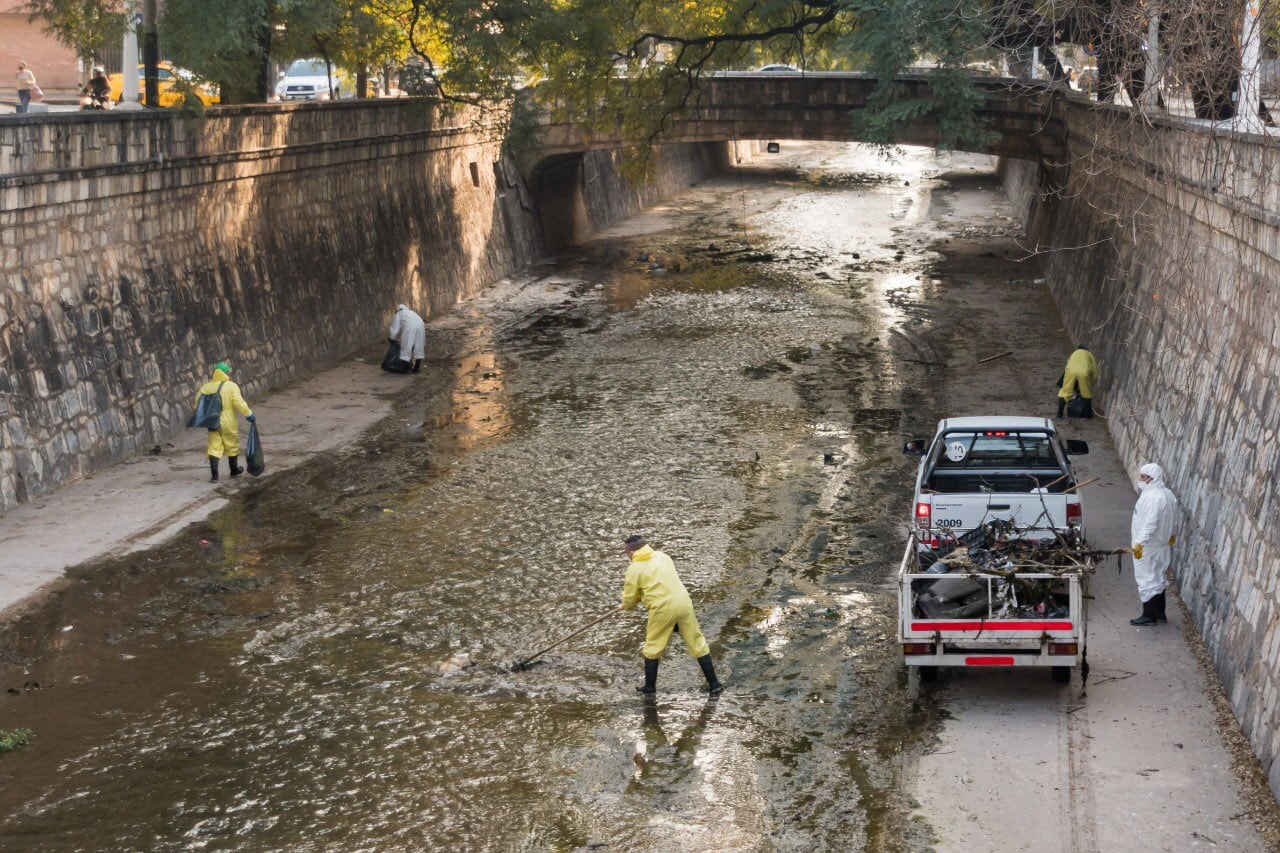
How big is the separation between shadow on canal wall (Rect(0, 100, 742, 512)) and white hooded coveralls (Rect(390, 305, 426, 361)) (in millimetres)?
1580

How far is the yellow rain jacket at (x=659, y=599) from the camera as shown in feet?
41.0

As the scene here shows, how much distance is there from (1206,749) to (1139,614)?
3285 mm

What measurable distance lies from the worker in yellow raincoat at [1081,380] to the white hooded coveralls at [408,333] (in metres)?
11.3

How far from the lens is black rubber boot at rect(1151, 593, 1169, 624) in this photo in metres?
14.0

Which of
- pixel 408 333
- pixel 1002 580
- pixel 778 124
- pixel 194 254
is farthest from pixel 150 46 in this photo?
pixel 778 124

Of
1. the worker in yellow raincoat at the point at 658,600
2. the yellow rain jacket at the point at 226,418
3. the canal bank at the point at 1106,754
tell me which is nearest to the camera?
the canal bank at the point at 1106,754

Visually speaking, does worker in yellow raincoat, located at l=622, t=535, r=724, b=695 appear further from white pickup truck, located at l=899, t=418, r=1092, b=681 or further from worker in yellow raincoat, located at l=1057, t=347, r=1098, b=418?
worker in yellow raincoat, located at l=1057, t=347, r=1098, b=418

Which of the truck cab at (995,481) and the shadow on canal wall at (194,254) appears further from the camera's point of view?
the shadow on canal wall at (194,254)

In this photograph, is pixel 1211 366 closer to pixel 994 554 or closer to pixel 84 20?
pixel 994 554

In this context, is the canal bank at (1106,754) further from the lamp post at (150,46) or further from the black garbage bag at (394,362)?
the lamp post at (150,46)

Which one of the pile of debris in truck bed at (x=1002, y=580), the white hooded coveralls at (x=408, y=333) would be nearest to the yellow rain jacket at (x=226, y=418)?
the white hooded coveralls at (x=408, y=333)

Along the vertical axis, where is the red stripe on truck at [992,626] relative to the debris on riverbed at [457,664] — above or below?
above

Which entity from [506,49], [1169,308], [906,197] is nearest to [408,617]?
[1169,308]

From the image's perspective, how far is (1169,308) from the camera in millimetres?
18891
